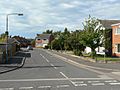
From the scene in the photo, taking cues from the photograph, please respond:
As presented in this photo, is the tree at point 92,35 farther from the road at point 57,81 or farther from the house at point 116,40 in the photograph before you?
the road at point 57,81

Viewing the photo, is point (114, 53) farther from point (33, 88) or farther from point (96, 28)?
point (33, 88)

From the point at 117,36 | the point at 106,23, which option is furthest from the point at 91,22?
the point at 106,23

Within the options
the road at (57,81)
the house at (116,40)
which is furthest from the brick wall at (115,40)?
the road at (57,81)

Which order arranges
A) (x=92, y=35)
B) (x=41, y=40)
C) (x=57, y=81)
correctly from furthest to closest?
1. (x=41, y=40)
2. (x=92, y=35)
3. (x=57, y=81)

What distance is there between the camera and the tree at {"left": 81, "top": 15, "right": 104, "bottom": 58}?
48094mm

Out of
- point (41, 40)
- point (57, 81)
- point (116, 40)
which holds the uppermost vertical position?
point (41, 40)

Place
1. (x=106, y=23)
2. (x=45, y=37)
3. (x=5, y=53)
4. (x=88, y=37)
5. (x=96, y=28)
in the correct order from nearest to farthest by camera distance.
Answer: (x=5, y=53), (x=88, y=37), (x=96, y=28), (x=106, y=23), (x=45, y=37)

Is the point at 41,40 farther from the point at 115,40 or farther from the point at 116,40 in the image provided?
the point at 116,40

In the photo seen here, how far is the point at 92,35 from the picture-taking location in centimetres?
4803

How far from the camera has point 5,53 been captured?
40281 mm

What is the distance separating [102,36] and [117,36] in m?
3.52

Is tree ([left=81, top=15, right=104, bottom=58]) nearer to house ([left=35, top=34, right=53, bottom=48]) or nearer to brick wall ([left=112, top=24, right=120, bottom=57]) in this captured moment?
brick wall ([left=112, top=24, right=120, bottom=57])

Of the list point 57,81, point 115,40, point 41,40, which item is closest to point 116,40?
point 115,40

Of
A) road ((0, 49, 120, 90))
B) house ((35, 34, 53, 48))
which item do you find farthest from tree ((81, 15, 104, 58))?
house ((35, 34, 53, 48))
